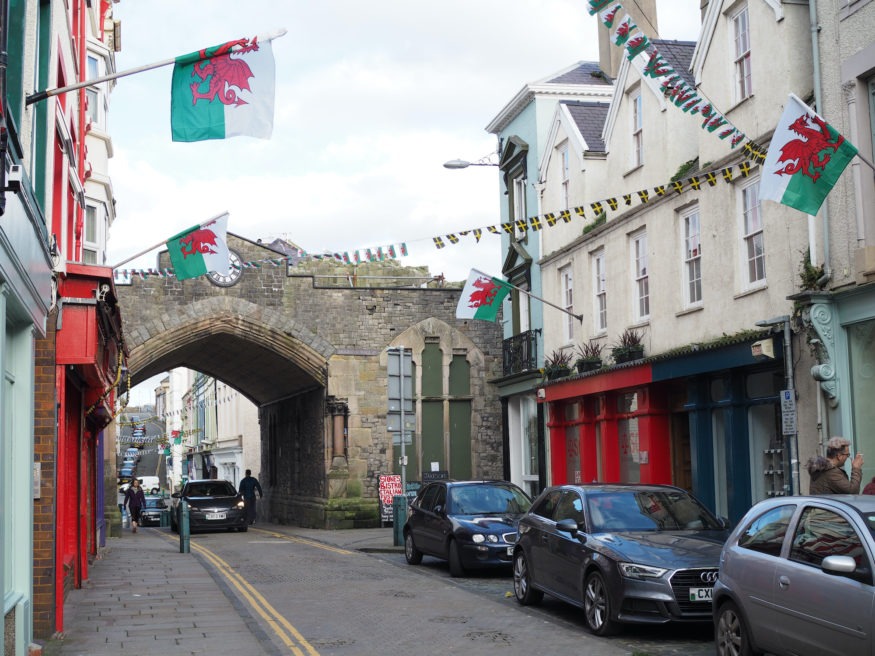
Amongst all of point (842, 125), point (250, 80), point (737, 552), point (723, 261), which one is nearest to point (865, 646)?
point (737, 552)

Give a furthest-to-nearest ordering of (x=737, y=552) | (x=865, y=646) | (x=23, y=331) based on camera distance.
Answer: (x=23, y=331)
(x=737, y=552)
(x=865, y=646)

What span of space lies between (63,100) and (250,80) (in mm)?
4357

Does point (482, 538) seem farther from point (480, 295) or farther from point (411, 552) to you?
point (480, 295)

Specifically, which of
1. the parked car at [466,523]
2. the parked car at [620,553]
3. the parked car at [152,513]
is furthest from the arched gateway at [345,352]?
the parked car at [620,553]

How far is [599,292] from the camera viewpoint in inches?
910

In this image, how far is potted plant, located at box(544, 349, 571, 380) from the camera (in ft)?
79.9

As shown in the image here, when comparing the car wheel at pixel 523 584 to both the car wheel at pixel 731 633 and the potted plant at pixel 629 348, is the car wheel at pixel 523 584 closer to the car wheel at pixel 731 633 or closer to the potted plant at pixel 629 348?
the car wheel at pixel 731 633

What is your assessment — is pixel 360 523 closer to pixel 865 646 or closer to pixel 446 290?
pixel 446 290

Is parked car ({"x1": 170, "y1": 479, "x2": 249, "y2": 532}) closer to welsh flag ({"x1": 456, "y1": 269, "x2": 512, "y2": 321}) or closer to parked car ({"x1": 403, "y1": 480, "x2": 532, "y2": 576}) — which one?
welsh flag ({"x1": 456, "y1": 269, "x2": 512, "y2": 321})

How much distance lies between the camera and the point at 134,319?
100 ft

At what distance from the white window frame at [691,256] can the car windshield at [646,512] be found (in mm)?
6926

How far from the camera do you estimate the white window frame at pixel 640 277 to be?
2088cm

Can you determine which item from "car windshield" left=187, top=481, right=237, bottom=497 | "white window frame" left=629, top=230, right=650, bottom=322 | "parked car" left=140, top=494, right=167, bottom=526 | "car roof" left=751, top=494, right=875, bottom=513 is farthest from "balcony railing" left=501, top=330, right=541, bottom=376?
"parked car" left=140, top=494, right=167, bottom=526

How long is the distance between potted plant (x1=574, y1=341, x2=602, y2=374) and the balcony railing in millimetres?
3386
